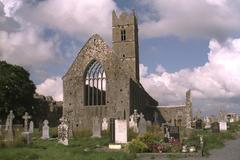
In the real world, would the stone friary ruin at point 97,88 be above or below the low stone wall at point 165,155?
above

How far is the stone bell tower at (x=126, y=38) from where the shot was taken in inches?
2788

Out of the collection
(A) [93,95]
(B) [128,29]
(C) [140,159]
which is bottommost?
(C) [140,159]

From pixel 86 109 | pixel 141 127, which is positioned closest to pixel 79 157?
pixel 141 127

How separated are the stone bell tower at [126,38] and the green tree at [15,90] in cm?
1738

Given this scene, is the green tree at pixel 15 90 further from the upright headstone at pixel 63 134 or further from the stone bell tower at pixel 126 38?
the upright headstone at pixel 63 134

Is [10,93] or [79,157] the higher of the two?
[10,93]

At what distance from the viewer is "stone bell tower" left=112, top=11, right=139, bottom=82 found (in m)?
70.8

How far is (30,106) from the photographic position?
58.1 metres

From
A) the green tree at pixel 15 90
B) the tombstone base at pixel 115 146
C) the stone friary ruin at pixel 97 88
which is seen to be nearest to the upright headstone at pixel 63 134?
the tombstone base at pixel 115 146

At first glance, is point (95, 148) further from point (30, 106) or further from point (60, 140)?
point (30, 106)

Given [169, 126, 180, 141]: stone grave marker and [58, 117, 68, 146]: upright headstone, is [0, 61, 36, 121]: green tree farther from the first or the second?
[169, 126, 180, 141]: stone grave marker

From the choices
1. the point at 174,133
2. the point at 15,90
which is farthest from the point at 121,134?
the point at 15,90

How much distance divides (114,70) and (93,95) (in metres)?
3.67

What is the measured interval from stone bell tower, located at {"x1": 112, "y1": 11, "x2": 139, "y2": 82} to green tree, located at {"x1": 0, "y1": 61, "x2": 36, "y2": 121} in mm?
17379
